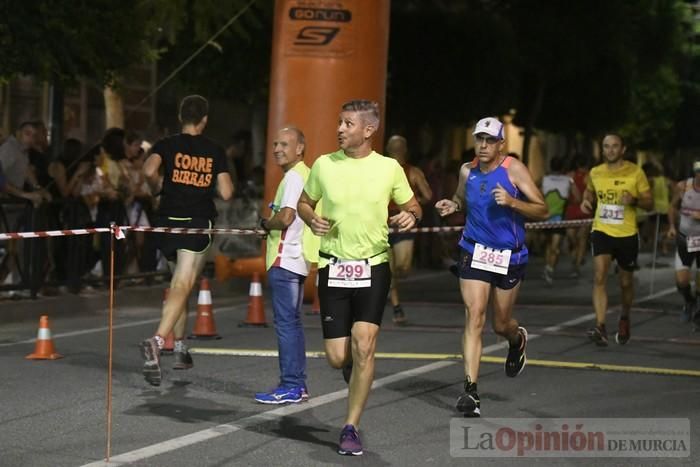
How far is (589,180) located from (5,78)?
684 centimetres

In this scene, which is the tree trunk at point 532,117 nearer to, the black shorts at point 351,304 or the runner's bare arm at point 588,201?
the runner's bare arm at point 588,201

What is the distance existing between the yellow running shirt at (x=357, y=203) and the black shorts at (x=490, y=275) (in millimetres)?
1761

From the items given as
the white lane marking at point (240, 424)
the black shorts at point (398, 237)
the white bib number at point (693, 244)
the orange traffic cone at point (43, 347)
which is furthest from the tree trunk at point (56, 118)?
the white lane marking at point (240, 424)

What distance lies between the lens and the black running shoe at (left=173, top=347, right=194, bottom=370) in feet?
37.7

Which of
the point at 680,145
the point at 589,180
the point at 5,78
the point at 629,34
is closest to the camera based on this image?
the point at 589,180

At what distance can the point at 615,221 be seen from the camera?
13953 mm

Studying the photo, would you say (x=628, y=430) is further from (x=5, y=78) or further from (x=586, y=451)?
Answer: (x=5, y=78)

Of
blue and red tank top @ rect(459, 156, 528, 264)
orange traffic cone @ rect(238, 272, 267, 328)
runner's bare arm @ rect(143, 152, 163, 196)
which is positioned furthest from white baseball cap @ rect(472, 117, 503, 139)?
orange traffic cone @ rect(238, 272, 267, 328)

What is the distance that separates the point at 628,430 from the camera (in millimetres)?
9375

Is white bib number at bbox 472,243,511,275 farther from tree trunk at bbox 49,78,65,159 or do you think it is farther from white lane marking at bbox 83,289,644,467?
tree trunk at bbox 49,78,65,159

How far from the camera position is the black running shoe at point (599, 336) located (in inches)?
543

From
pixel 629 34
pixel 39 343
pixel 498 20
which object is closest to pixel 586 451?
pixel 39 343

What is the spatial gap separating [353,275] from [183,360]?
3.29 metres

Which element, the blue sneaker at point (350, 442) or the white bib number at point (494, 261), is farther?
the white bib number at point (494, 261)
